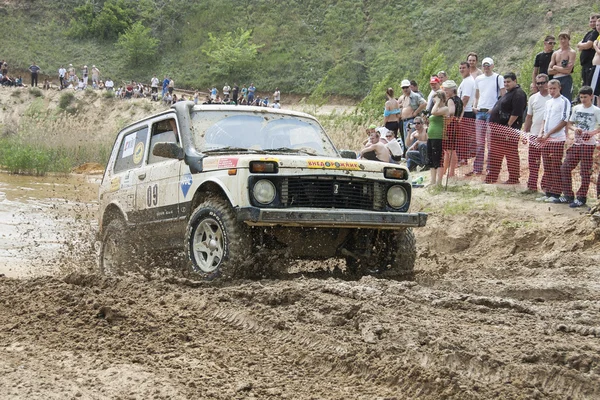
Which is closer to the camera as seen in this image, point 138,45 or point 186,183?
point 186,183

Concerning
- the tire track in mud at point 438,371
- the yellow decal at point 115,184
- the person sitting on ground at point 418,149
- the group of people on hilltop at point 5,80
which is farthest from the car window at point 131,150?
the group of people on hilltop at point 5,80

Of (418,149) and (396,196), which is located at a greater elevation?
(418,149)

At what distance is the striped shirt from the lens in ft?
38.6

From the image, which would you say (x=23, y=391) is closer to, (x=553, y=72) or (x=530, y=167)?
(x=530, y=167)

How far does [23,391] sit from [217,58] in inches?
2217

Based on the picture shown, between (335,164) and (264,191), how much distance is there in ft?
2.50

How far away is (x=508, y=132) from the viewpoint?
12852 millimetres

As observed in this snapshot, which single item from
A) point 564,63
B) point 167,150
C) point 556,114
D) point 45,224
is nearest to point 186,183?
point 167,150

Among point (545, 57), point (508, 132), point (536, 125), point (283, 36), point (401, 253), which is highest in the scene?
point (283, 36)

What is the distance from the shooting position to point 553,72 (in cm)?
1355

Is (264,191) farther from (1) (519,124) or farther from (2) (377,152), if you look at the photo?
(1) (519,124)

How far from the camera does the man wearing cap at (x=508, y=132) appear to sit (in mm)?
12867

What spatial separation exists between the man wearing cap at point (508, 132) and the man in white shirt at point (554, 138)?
0.79 m

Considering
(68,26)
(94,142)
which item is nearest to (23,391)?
(94,142)
